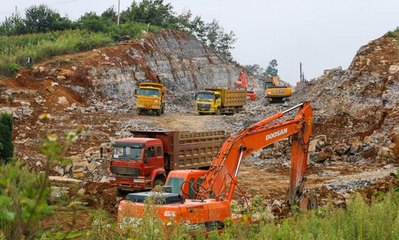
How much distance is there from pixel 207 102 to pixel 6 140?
79.0 ft

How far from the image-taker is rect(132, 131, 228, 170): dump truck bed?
18.8 metres

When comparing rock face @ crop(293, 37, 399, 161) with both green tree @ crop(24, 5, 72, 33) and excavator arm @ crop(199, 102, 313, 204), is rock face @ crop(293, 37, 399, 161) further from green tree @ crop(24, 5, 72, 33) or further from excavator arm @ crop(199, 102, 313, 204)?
green tree @ crop(24, 5, 72, 33)

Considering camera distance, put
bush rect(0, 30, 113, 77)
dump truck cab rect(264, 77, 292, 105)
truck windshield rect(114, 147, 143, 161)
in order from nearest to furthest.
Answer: truck windshield rect(114, 147, 143, 161)
bush rect(0, 30, 113, 77)
dump truck cab rect(264, 77, 292, 105)

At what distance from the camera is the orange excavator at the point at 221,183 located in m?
9.66

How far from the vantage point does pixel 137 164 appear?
17.7 m

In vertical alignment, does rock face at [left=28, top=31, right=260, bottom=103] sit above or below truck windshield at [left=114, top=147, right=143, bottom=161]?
above

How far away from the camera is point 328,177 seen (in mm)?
22359

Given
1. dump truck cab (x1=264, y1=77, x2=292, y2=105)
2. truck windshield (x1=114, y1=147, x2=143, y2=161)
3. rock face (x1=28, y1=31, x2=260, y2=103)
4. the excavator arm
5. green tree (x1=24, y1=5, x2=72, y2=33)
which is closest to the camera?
the excavator arm

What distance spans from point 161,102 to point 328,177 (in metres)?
17.8

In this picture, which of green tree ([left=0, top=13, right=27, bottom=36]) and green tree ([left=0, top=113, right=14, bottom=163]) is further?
green tree ([left=0, top=13, right=27, bottom=36])

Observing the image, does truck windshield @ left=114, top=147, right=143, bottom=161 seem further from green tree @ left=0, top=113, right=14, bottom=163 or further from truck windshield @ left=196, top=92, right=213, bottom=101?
truck windshield @ left=196, top=92, right=213, bottom=101

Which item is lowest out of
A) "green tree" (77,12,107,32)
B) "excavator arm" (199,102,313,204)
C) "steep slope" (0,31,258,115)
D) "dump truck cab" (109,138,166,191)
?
"dump truck cab" (109,138,166,191)

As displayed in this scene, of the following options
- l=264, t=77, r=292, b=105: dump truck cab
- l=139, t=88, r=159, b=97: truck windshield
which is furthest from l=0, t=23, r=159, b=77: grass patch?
l=264, t=77, r=292, b=105: dump truck cab

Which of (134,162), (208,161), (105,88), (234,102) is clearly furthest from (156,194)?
(234,102)
